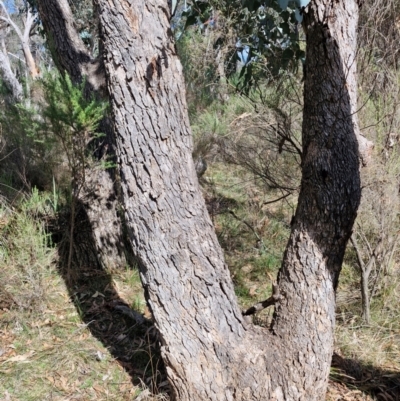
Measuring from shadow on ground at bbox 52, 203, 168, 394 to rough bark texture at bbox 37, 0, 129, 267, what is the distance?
0.06m

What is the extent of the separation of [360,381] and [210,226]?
1.65 m

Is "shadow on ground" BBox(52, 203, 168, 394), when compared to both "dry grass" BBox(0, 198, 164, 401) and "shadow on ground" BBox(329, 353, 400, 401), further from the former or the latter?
"shadow on ground" BBox(329, 353, 400, 401)

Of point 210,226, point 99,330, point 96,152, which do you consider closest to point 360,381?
point 210,226

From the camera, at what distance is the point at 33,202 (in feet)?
13.7

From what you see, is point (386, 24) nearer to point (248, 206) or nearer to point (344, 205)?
point (344, 205)

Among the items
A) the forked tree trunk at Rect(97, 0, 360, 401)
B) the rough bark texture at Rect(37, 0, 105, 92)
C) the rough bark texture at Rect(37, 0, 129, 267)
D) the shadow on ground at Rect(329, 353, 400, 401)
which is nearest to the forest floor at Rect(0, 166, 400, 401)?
the shadow on ground at Rect(329, 353, 400, 401)

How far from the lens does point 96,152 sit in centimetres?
411

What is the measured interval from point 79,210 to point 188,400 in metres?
2.42

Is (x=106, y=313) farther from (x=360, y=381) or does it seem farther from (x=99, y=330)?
(x=360, y=381)

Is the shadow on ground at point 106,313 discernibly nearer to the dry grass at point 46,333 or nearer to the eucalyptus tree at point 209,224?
the dry grass at point 46,333

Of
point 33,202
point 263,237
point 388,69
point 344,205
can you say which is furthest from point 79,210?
point 388,69

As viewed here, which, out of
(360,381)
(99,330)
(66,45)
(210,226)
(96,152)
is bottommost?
(360,381)

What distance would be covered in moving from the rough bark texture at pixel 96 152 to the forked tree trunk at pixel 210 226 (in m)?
1.77

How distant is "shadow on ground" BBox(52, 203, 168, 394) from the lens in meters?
3.07
